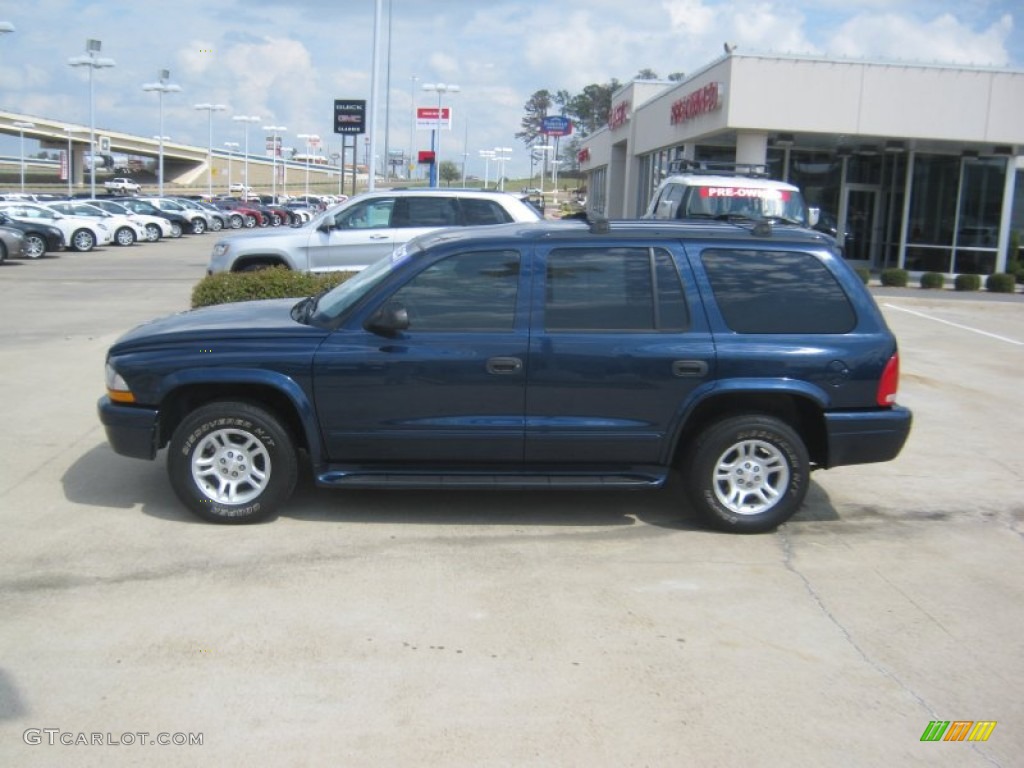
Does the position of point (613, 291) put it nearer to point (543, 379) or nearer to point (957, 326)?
point (543, 379)

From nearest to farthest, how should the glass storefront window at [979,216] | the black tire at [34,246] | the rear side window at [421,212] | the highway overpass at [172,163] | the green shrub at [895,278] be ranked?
the rear side window at [421,212] → the green shrub at [895,278] → the glass storefront window at [979,216] → the black tire at [34,246] → the highway overpass at [172,163]

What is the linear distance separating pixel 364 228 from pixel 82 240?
74.7 ft

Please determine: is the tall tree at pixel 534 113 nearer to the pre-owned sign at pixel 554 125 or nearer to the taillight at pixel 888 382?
the pre-owned sign at pixel 554 125

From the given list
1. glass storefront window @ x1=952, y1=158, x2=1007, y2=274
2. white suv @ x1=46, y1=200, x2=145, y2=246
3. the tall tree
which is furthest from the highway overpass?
glass storefront window @ x1=952, y1=158, x2=1007, y2=274

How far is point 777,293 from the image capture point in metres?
6.23

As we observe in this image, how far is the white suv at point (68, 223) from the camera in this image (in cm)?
3175

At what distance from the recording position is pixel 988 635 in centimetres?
A: 500

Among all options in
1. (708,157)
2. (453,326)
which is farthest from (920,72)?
(453,326)

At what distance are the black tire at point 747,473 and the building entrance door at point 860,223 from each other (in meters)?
24.6

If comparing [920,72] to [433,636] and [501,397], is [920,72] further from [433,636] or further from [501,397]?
[433,636]

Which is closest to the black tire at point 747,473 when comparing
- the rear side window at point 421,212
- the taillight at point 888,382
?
the taillight at point 888,382

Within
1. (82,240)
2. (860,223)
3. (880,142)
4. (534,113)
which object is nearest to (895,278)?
(880,142)

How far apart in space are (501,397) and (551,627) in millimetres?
1568

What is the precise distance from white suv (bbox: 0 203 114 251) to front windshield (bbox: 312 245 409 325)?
91.1ft
